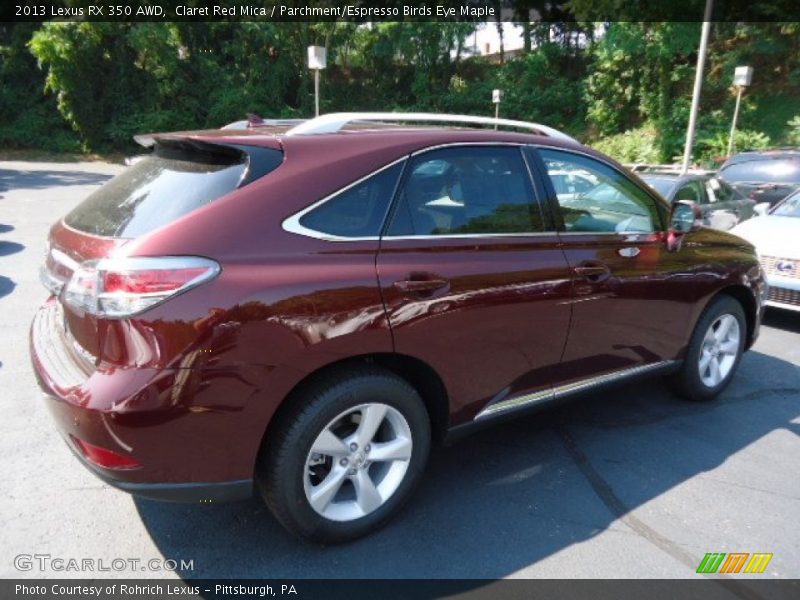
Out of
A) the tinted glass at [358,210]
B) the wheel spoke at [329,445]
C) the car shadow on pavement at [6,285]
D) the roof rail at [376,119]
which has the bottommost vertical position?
the car shadow on pavement at [6,285]

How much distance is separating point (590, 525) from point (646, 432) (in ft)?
3.73

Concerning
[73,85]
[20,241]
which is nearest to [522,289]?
[20,241]

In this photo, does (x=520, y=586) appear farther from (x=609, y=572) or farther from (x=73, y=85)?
(x=73, y=85)


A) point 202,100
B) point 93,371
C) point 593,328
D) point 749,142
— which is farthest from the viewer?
point 202,100

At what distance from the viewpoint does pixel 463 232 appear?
9.24ft

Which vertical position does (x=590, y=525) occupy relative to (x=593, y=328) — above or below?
below

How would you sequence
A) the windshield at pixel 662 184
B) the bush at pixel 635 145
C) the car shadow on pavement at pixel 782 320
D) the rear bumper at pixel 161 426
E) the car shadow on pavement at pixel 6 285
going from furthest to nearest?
the bush at pixel 635 145 → the windshield at pixel 662 184 → the car shadow on pavement at pixel 782 320 → the car shadow on pavement at pixel 6 285 → the rear bumper at pixel 161 426

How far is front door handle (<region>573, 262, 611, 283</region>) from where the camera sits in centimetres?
316

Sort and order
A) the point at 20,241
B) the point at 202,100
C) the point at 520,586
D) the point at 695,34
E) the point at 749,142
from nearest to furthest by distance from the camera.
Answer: the point at 520,586, the point at 20,241, the point at 749,142, the point at 695,34, the point at 202,100

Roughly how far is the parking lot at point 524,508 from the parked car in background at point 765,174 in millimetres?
7112

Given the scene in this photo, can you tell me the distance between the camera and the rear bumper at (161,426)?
2113 millimetres

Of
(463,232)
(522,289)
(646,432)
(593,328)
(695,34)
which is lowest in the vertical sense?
(646,432)

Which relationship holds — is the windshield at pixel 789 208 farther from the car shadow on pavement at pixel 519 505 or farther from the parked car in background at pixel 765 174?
the car shadow on pavement at pixel 519 505

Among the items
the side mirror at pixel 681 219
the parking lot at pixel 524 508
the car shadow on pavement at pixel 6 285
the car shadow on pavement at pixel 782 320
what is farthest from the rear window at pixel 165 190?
the car shadow on pavement at pixel 782 320
